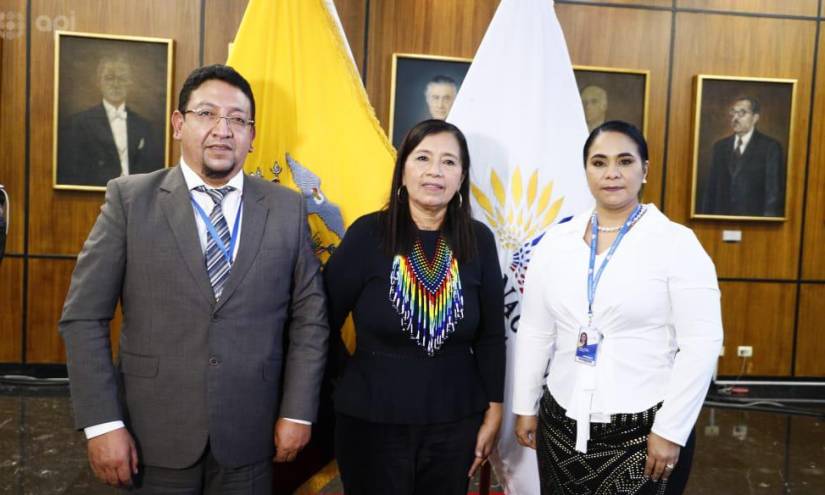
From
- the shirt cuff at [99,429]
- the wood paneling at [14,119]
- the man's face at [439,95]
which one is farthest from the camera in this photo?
the man's face at [439,95]

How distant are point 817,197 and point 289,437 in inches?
222

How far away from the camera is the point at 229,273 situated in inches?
63.9

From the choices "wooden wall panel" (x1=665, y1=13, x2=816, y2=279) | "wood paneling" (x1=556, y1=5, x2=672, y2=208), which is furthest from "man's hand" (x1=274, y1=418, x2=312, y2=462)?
"wooden wall panel" (x1=665, y1=13, x2=816, y2=279)

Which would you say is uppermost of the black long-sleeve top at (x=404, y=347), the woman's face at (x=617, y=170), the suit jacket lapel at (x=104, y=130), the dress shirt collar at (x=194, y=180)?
the suit jacket lapel at (x=104, y=130)

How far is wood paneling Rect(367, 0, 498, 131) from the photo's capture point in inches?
201

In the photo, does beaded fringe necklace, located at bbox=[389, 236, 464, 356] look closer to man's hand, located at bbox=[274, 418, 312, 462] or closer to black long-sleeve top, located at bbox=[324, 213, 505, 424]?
black long-sleeve top, located at bbox=[324, 213, 505, 424]

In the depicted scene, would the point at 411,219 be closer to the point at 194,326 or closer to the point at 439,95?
the point at 194,326

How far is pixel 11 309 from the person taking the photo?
197 inches

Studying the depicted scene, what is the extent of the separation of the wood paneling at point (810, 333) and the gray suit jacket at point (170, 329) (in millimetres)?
5569

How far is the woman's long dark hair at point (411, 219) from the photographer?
1884 millimetres

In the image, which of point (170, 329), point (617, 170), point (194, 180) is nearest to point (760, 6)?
point (617, 170)

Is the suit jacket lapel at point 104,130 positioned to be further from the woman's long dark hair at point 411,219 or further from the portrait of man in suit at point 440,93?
the woman's long dark hair at point 411,219

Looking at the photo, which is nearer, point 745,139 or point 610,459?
point 610,459

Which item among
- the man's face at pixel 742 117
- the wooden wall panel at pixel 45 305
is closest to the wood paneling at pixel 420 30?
the man's face at pixel 742 117
